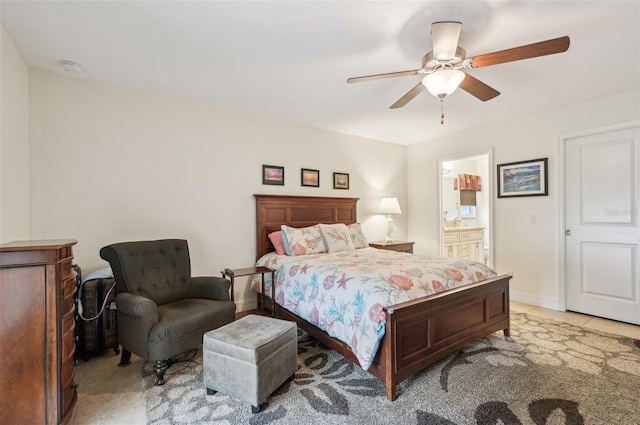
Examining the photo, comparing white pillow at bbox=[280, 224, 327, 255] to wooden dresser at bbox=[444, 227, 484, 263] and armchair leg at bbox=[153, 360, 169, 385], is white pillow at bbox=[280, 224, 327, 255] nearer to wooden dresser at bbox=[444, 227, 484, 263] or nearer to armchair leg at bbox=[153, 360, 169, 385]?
armchair leg at bbox=[153, 360, 169, 385]

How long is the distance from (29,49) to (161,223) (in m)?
1.72

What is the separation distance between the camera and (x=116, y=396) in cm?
195

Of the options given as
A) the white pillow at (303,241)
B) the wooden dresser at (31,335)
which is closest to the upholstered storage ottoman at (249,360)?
the wooden dresser at (31,335)

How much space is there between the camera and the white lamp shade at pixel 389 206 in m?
4.78

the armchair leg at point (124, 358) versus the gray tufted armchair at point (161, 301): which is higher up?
the gray tufted armchair at point (161, 301)

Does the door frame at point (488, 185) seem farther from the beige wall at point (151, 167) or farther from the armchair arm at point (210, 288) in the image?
the armchair arm at point (210, 288)

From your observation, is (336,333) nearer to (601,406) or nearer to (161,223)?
(601,406)

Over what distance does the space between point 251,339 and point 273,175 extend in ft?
8.14

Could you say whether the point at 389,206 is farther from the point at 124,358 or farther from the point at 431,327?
the point at 124,358

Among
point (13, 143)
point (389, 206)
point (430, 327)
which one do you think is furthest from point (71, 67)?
point (389, 206)

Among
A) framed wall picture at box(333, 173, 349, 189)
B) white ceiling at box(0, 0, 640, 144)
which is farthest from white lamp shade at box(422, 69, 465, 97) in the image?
framed wall picture at box(333, 173, 349, 189)

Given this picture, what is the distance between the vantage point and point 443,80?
6.61 feet

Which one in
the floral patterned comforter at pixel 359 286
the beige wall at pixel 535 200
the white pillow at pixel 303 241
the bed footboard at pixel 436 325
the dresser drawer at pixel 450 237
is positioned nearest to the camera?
the bed footboard at pixel 436 325

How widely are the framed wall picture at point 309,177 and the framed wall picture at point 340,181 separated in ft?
1.06
